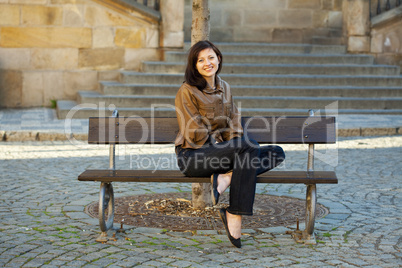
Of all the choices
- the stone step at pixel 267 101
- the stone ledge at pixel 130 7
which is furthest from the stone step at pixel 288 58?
the stone step at pixel 267 101

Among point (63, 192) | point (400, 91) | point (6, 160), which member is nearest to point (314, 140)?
point (63, 192)

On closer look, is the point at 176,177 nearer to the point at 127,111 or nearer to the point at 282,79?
the point at 127,111

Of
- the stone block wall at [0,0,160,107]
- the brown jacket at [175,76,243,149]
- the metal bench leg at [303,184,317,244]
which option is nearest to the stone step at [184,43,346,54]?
the stone block wall at [0,0,160,107]

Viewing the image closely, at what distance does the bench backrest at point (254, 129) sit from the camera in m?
5.02

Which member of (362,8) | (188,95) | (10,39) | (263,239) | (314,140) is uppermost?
(362,8)

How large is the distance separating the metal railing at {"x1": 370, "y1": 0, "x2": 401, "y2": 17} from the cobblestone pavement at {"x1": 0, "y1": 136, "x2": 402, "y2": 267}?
7378mm

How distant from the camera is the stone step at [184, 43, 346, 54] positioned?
46.6 ft

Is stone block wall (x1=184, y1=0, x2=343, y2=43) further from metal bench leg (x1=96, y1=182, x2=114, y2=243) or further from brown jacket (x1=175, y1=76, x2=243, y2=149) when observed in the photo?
metal bench leg (x1=96, y1=182, x2=114, y2=243)

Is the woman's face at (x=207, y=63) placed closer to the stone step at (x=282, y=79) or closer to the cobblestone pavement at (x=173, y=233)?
the cobblestone pavement at (x=173, y=233)

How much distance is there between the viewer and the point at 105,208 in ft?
15.6

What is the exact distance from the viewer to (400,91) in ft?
43.0

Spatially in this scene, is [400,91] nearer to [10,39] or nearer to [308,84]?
[308,84]

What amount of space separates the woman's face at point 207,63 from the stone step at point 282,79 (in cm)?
758

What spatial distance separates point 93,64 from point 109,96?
156cm
